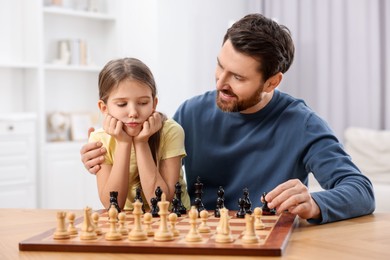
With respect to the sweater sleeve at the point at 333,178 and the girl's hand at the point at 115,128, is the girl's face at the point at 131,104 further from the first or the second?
the sweater sleeve at the point at 333,178

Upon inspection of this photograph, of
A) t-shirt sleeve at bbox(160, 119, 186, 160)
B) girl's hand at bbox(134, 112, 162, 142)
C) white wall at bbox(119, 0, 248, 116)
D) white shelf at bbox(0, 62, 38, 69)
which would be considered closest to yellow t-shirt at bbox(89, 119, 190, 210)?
t-shirt sleeve at bbox(160, 119, 186, 160)

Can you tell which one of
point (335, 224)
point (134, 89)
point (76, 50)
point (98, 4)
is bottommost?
point (335, 224)

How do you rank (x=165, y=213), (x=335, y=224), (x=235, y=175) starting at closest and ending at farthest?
(x=165, y=213), (x=335, y=224), (x=235, y=175)

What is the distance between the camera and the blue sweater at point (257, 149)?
7.25ft

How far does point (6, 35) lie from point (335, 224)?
4403 mm

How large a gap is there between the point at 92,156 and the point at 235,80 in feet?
1.87

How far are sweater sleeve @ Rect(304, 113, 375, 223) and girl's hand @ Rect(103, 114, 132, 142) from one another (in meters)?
0.64

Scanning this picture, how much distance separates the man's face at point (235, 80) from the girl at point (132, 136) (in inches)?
9.4

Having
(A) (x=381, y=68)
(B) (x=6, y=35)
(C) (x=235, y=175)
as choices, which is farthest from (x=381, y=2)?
(C) (x=235, y=175)

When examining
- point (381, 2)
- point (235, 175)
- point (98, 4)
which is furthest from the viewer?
point (98, 4)

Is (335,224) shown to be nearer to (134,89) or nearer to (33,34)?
(134,89)

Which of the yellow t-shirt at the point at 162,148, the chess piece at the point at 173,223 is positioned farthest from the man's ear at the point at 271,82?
the chess piece at the point at 173,223

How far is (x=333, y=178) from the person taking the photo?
6.93 feet

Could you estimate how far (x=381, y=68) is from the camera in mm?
5508
